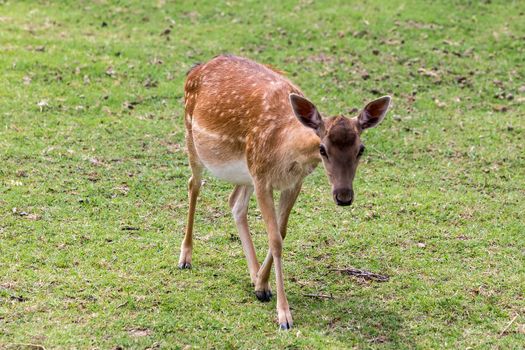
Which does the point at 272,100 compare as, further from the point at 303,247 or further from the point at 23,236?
the point at 23,236

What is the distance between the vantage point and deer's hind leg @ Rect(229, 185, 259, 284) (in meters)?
7.49

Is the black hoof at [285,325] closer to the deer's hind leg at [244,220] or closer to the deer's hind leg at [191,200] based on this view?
the deer's hind leg at [244,220]

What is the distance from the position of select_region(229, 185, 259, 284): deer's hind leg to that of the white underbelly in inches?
13.9

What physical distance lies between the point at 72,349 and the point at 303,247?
2829 millimetres

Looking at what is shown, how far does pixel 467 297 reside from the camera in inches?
280

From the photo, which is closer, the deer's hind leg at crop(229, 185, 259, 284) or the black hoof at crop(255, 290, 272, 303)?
the black hoof at crop(255, 290, 272, 303)

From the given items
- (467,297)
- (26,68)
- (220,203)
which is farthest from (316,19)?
(467,297)

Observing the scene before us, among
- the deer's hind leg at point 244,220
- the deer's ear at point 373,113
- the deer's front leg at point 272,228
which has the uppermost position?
the deer's ear at point 373,113

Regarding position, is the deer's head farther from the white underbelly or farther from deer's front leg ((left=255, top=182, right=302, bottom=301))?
the white underbelly

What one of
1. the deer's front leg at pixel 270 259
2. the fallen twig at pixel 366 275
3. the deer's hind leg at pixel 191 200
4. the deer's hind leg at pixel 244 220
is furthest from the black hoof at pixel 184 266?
the fallen twig at pixel 366 275

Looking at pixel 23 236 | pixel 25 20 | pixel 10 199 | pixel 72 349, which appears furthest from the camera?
pixel 25 20

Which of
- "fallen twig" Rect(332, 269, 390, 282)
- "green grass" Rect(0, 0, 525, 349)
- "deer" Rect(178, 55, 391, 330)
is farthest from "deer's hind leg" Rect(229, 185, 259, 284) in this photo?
"fallen twig" Rect(332, 269, 390, 282)

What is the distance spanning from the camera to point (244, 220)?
7754mm

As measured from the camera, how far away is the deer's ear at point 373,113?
6.50 m
